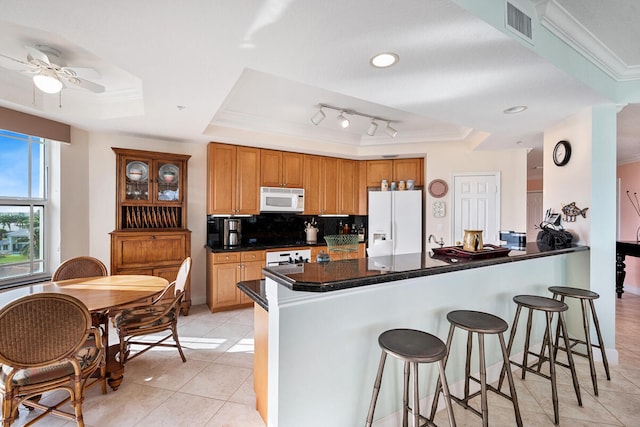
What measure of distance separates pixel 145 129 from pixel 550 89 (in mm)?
4143

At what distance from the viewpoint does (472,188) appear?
4.50m

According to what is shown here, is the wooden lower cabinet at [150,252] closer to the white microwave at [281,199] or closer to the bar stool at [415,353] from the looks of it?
the white microwave at [281,199]

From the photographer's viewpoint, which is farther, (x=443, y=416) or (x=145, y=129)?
(x=145, y=129)

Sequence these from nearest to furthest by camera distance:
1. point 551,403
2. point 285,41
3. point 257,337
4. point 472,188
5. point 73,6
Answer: point 73,6 < point 285,41 < point 257,337 < point 551,403 < point 472,188

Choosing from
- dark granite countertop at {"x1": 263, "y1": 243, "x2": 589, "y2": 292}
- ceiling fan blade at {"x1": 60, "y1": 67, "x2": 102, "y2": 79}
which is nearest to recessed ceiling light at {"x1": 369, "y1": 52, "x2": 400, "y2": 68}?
dark granite countertop at {"x1": 263, "y1": 243, "x2": 589, "y2": 292}

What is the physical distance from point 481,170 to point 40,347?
16.9 feet

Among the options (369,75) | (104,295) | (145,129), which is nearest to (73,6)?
(369,75)

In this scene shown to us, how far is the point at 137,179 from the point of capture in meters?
3.70

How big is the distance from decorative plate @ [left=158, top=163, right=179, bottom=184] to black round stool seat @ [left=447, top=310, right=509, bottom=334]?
3660mm

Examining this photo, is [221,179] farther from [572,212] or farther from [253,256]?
[572,212]

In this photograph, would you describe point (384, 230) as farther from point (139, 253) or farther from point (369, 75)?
point (139, 253)

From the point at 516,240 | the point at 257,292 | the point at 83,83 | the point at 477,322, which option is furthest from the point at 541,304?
the point at 83,83

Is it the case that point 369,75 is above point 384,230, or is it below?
above

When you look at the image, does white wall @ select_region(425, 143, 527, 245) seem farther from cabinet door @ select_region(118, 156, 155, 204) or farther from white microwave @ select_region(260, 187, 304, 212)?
cabinet door @ select_region(118, 156, 155, 204)
